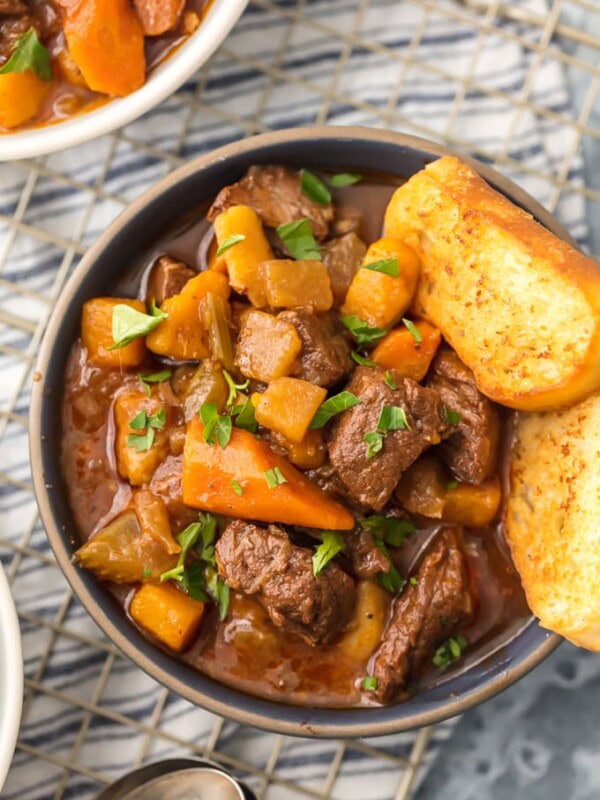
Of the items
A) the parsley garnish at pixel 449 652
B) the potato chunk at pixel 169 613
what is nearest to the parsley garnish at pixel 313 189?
the potato chunk at pixel 169 613

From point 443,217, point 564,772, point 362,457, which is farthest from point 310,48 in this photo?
point 564,772

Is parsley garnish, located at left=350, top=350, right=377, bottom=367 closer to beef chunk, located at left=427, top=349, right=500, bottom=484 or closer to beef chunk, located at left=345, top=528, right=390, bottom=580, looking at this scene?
beef chunk, located at left=427, top=349, right=500, bottom=484

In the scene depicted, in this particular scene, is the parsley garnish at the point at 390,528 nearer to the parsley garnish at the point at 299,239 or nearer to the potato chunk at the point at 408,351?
the potato chunk at the point at 408,351

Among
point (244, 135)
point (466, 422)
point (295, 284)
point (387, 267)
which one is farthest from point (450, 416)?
point (244, 135)

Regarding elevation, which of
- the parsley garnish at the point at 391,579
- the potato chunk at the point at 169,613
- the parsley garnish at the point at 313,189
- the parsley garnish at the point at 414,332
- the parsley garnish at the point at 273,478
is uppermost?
the parsley garnish at the point at 313,189

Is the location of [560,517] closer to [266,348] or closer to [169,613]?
[266,348]

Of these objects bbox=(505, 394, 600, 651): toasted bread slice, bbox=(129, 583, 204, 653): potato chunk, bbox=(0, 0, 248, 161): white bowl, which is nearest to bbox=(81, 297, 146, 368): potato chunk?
bbox=(0, 0, 248, 161): white bowl
